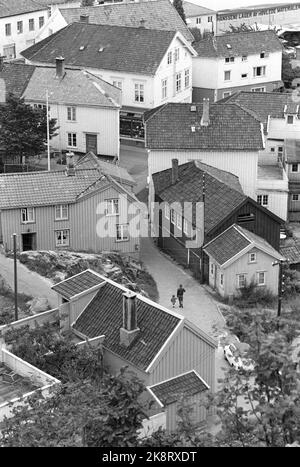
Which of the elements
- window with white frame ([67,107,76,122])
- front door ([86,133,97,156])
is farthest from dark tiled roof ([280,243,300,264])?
window with white frame ([67,107,76,122])

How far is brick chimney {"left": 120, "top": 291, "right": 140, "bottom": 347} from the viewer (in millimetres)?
33625

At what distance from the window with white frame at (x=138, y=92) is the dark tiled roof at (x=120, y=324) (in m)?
32.9

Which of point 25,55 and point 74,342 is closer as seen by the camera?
point 74,342

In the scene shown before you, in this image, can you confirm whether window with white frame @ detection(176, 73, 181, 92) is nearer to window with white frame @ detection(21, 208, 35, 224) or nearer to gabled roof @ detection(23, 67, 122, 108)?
gabled roof @ detection(23, 67, 122, 108)

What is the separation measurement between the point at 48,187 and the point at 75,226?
2.26 meters

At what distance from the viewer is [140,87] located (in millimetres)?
67188

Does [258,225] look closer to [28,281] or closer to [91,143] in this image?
[28,281]

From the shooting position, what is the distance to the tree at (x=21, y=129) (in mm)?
55312

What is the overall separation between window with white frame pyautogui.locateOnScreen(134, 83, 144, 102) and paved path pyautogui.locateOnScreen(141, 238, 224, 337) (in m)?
16.6

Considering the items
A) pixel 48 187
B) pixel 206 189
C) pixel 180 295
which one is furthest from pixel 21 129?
pixel 180 295

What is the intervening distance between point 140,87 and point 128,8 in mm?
16523

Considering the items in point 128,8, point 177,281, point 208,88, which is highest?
point 128,8
